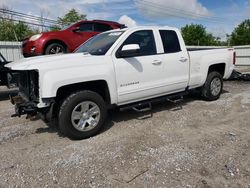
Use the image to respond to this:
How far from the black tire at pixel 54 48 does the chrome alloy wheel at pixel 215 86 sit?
5276mm

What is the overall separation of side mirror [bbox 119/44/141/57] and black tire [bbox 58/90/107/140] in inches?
37.0

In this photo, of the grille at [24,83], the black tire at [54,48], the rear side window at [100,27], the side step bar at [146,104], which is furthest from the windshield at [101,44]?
the rear side window at [100,27]

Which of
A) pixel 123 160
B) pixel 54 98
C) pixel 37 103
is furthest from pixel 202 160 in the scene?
pixel 37 103

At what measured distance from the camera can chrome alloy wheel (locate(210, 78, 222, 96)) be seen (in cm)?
694

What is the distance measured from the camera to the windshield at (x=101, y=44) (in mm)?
4984

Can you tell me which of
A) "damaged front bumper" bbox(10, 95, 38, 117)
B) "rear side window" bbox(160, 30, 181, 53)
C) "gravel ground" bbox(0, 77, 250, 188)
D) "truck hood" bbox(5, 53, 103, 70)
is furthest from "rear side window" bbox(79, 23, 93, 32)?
"damaged front bumper" bbox(10, 95, 38, 117)

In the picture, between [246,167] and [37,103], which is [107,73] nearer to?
[37,103]

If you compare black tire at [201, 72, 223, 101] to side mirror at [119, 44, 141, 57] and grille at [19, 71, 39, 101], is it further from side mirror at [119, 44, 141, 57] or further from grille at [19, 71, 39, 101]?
grille at [19, 71, 39, 101]

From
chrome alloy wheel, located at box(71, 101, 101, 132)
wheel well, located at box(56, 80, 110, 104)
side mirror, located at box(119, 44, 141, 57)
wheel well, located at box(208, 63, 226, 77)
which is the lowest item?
chrome alloy wheel, located at box(71, 101, 101, 132)

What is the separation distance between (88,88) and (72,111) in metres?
0.58

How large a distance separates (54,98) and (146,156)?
1762 mm

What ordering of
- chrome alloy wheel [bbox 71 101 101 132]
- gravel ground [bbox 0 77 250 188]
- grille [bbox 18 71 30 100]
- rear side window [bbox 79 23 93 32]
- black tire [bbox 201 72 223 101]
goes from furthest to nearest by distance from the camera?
rear side window [bbox 79 23 93 32], black tire [bbox 201 72 223 101], grille [bbox 18 71 30 100], chrome alloy wheel [bbox 71 101 101 132], gravel ground [bbox 0 77 250 188]

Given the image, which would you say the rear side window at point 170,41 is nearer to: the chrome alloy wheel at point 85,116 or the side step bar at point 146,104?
the side step bar at point 146,104

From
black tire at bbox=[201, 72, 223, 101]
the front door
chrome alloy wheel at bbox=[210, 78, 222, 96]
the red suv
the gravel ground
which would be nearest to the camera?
the gravel ground
